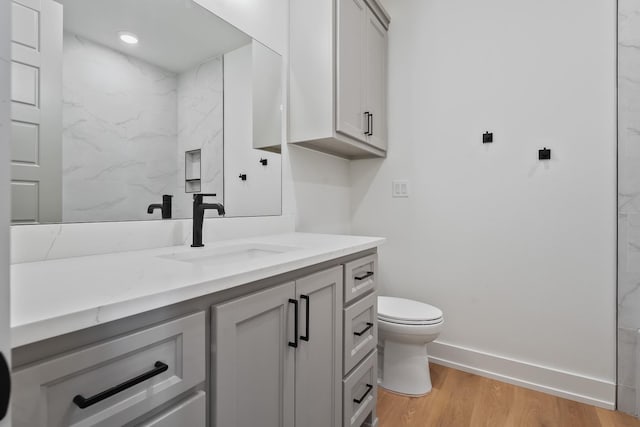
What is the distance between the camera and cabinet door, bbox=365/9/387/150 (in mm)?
1990

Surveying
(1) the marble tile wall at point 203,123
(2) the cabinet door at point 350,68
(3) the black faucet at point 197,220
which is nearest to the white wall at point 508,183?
(2) the cabinet door at point 350,68

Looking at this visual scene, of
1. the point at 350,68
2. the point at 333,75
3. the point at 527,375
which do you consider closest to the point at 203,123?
the point at 333,75

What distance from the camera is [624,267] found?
1616 millimetres

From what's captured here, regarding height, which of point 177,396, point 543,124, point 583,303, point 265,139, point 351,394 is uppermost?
point 543,124

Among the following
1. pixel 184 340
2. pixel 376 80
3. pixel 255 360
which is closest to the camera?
pixel 184 340

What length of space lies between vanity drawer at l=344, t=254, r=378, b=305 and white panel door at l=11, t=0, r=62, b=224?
0.99 metres

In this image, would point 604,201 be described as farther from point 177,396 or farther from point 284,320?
point 177,396

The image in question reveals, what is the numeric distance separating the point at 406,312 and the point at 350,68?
56.9 inches

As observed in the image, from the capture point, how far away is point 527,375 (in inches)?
73.0

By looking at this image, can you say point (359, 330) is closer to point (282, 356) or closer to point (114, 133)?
point (282, 356)

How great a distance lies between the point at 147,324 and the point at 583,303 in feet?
7.04

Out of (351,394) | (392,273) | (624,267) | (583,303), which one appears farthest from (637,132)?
(351,394)

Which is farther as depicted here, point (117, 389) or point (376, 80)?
point (376, 80)

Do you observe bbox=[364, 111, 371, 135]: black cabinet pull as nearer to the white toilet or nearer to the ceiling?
the ceiling
